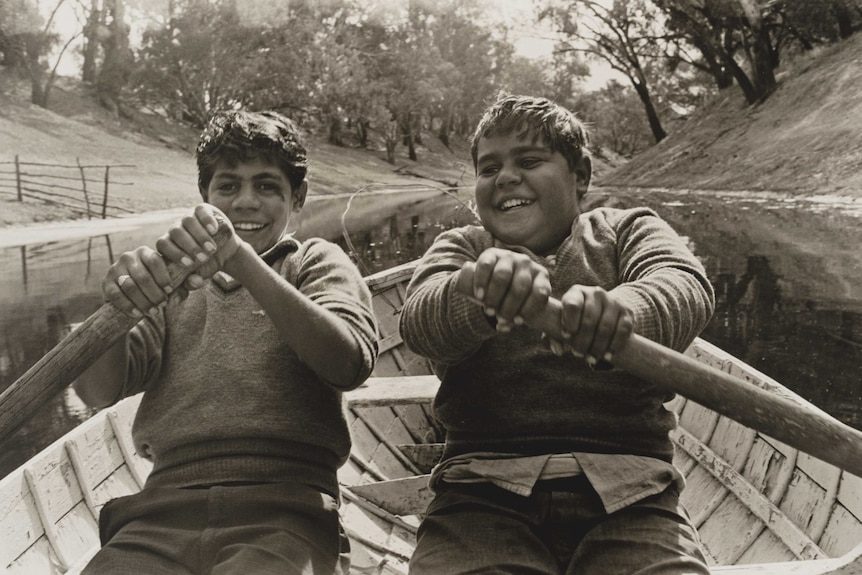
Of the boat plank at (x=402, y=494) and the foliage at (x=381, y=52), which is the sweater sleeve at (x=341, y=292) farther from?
the foliage at (x=381, y=52)

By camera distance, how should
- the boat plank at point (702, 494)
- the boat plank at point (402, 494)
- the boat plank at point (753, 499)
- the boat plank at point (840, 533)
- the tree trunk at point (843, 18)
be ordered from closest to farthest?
1. the boat plank at point (840, 533)
2. the boat plank at point (753, 499)
3. the boat plank at point (402, 494)
4. the boat plank at point (702, 494)
5. the tree trunk at point (843, 18)

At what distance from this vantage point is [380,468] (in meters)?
3.74

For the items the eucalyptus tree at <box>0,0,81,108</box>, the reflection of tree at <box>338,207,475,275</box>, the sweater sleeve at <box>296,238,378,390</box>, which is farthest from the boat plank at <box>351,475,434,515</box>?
Result: the eucalyptus tree at <box>0,0,81,108</box>

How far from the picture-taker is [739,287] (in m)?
9.17

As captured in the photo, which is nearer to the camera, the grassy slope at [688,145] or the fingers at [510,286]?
the fingers at [510,286]

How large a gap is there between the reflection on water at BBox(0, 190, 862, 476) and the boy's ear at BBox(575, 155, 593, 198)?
170cm

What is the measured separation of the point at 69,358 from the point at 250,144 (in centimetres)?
75

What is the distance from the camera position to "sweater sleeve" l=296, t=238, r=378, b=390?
2.04 meters

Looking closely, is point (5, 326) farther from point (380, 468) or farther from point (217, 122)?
point (217, 122)

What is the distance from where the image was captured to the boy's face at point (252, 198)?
2.24 metres

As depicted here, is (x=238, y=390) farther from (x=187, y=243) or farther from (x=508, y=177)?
(x=508, y=177)

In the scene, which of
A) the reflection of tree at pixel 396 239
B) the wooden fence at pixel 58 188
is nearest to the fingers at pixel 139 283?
the reflection of tree at pixel 396 239

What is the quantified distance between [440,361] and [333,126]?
41.0 meters

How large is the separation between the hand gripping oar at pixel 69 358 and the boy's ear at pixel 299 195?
0.66 m
